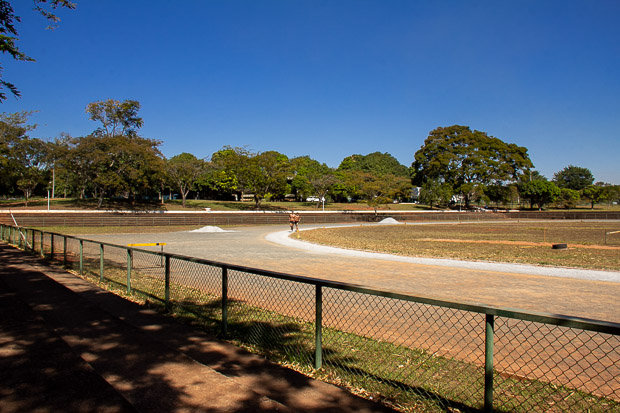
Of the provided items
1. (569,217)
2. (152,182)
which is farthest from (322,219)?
(569,217)

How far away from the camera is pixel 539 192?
79250mm

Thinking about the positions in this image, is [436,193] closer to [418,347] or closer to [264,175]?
[264,175]

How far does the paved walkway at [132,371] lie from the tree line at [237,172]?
3103cm

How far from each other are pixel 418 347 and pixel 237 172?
50884 mm

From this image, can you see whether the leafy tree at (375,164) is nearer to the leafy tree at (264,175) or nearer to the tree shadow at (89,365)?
the leafy tree at (264,175)

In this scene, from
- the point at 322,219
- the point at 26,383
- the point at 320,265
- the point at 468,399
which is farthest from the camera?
the point at 322,219

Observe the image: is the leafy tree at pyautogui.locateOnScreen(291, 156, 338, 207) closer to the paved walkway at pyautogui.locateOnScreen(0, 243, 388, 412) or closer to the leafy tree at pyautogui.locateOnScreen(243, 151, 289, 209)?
the leafy tree at pyautogui.locateOnScreen(243, 151, 289, 209)

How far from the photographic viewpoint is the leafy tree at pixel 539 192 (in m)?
79.3

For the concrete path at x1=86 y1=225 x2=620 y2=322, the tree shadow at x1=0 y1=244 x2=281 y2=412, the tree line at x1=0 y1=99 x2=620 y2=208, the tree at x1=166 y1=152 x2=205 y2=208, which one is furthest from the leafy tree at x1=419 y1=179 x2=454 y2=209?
the tree shadow at x1=0 y1=244 x2=281 y2=412

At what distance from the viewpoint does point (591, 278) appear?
10.8 meters

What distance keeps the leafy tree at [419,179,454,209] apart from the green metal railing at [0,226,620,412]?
6438 centimetres

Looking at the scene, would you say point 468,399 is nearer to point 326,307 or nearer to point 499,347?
point 499,347

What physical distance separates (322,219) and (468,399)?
1764 inches

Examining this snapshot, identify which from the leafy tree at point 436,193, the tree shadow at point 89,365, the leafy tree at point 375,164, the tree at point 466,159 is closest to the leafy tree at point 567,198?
the tree at point 466,159
